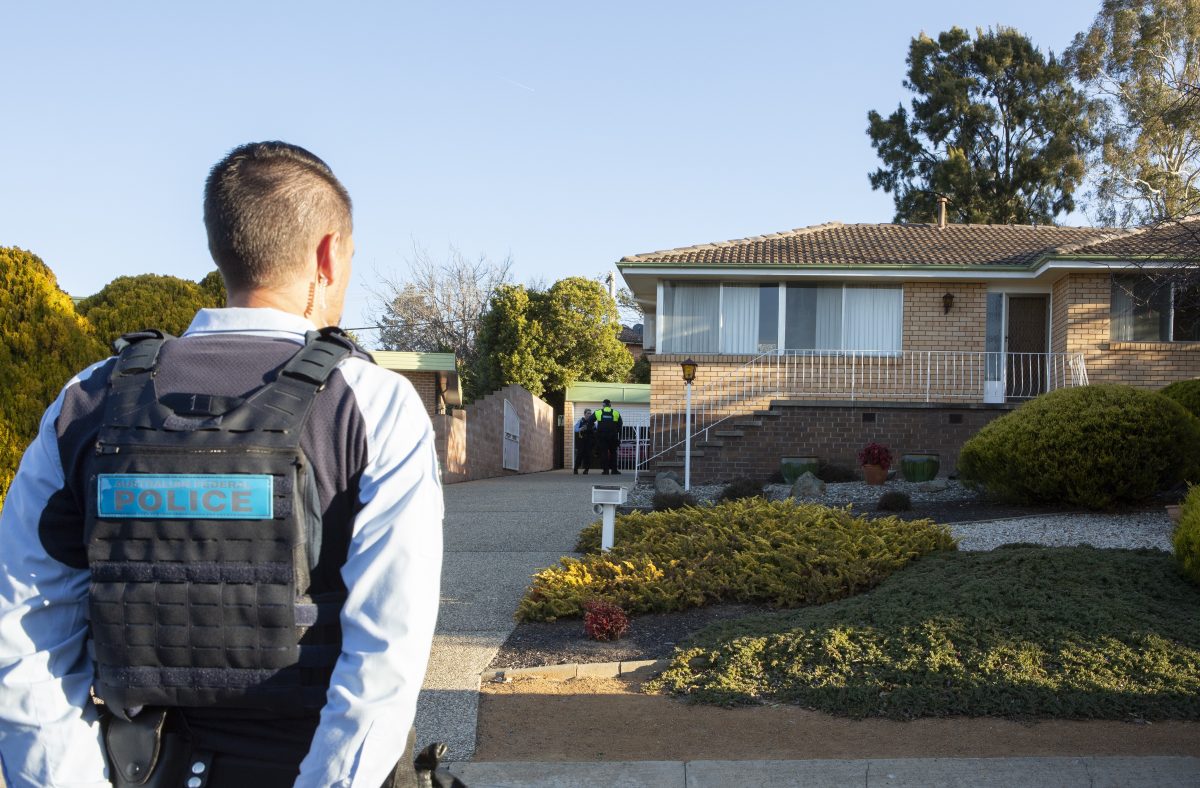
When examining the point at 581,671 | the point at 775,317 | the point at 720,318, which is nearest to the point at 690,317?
the point at 720,318

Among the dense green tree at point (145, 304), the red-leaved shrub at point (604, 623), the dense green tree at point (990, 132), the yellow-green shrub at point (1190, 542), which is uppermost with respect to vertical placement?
the dense green tree at point (990, 132)

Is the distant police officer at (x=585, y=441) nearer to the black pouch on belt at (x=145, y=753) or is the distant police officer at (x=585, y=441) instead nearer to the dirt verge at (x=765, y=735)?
the dirt verge at (x=765, y=735)

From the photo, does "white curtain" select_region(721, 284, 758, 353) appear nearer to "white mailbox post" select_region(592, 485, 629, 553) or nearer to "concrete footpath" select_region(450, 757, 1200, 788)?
"white mailbox post" select_region(592, 485, 629, 553)

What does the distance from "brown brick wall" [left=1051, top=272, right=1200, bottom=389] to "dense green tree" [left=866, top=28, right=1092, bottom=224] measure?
726 inches

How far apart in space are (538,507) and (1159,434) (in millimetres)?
7987

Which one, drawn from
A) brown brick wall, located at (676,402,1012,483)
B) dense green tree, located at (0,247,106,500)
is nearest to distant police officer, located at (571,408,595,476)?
brown brick wall, located at (676,402,1012,483)

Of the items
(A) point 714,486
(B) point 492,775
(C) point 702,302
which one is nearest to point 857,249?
(C) point 702,302

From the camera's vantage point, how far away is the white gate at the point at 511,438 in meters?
26.4

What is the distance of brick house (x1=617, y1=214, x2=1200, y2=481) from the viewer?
61.2 ft

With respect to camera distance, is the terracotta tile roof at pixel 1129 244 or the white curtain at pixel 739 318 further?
the white curtain at pixel 739 318

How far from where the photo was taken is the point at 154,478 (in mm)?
1901

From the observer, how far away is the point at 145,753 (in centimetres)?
195

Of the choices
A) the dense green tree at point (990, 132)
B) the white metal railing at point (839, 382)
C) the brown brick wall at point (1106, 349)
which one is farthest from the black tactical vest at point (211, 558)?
the dense green tree at point (990, 132)

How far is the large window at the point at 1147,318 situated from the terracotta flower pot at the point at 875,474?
6.13 m
